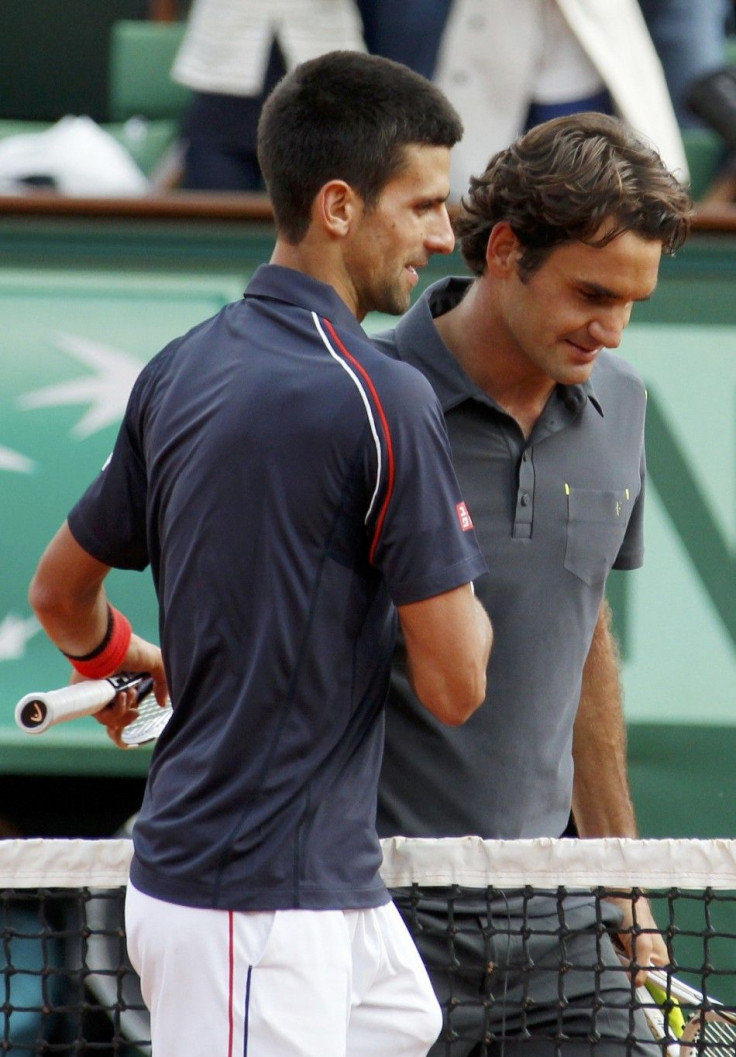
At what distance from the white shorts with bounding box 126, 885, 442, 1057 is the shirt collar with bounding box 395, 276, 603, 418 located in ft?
2.95

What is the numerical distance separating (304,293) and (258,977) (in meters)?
0.87

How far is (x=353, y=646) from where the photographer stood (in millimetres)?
2018

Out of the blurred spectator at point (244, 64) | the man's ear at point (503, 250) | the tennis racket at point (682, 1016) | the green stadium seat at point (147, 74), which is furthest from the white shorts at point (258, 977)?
the green stadium seat at point (147, 74)

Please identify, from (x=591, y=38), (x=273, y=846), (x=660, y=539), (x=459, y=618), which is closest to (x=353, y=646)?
(x=459, y=618)

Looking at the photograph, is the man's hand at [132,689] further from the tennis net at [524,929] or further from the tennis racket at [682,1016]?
the tennis racket at [682,1016]

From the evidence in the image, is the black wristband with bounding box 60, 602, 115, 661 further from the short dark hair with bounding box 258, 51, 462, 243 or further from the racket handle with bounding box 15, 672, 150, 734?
the short dark hair with bounding box 258, 51, 462, 243

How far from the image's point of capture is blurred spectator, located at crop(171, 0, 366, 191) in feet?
15.6

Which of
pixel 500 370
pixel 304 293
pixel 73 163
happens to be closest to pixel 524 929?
pixel 500 370

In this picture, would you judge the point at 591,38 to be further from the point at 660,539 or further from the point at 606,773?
the point at 606,773

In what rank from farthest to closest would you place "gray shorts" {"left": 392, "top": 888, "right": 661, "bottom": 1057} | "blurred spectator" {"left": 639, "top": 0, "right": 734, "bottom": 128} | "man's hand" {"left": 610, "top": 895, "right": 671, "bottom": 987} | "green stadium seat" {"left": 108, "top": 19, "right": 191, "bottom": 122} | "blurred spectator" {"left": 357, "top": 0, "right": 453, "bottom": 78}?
"green stadium seat" {"left": 108, "top": 19, "right": 191, "bottom": 122} → "blurred spectator" {"left": 639, "top": 0, "right": 734, "bottom": 128} → "blurred spectator" {"left": 357, "top": 0, "right": 453, "bottom": 78} → "man's hand" {"left": 610, "top": 895, "right": 671, "bottom": 987} → "gray shorts" {"left": 392, "top": 888, "right": 661, "bottom": 1057}

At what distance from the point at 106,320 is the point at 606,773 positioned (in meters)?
2.19

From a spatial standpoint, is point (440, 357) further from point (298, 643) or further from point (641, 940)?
point (641, 940)

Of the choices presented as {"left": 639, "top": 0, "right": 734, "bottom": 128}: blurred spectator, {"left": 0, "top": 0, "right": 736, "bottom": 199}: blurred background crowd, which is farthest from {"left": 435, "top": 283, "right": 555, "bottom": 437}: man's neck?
{"left": 639, "top": 0, "right": 734, "bottom": 128}: blurred spectator

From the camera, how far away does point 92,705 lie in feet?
8.36
